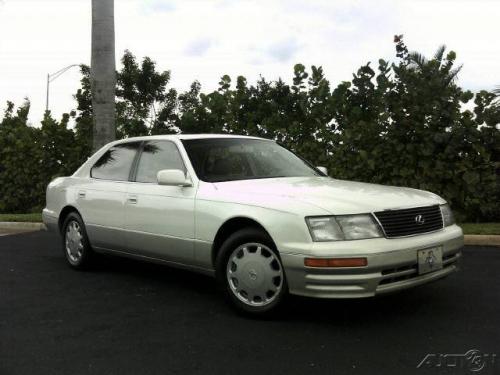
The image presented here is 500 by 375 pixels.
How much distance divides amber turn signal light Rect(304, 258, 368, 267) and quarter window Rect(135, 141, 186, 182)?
1813 mm

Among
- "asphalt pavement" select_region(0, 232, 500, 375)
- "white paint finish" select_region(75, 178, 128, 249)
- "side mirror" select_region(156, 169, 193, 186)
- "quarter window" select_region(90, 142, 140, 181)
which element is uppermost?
"quarter window" select_region(90, 142, 140, 181)

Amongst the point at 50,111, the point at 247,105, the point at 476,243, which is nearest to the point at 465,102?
the point at 476,243

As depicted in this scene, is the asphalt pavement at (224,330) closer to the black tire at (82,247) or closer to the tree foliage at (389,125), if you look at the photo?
the black tire at (82,247)

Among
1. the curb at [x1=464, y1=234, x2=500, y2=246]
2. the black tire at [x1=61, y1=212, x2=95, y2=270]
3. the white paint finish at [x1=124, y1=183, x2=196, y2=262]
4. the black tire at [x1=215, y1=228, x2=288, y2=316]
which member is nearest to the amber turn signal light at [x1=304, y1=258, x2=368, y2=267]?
the black tire at [x1=215, y1=228, x2=288, y2=316]

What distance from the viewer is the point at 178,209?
5.01 meters

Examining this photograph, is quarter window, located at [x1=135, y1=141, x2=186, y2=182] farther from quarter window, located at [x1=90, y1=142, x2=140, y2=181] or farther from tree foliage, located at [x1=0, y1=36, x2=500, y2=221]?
tree foliage, located at [x1=0, y1=36, x2=500, y2=221]

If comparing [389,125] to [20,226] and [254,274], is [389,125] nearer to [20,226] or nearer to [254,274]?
[254,274]

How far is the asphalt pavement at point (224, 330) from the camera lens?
3.46 meters

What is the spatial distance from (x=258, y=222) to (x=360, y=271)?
2.82ft

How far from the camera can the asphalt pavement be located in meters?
3.46

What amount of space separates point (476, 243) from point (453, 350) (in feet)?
14.2

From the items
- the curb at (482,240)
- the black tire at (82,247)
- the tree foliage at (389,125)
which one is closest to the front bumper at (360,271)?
the black tire at (82,247)

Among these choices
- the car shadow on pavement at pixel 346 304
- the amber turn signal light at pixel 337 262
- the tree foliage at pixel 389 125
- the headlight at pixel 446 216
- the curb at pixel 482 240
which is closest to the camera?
the amber turn signal light at pixel 337 262

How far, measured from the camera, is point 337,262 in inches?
155
